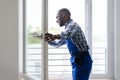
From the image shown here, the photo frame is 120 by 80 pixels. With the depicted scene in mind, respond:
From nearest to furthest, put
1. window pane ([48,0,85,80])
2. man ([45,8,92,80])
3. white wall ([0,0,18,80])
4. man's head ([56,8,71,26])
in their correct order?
man ([45,8,92,80]), man's head ([56,8,71,26]), white wall ([0,0,18,80]), window pane ([48,0,85,80])

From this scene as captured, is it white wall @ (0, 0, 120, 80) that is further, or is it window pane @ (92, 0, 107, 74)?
window pane @ (92, 0, 107, 74)

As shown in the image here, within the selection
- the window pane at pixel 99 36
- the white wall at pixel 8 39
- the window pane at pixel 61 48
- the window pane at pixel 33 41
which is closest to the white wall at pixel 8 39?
the white wall at pixel 8 39

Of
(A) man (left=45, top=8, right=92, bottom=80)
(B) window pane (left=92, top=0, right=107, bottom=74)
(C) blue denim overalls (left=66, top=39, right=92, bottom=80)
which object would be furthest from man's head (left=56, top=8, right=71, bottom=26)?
(B) window pane (left=92, top=0, right=107, bottom=74)

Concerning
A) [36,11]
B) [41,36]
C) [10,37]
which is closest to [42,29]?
[41,36]

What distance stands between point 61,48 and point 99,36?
0.58 metres

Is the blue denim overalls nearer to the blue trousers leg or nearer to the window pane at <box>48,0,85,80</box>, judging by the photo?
the blue trousers leg

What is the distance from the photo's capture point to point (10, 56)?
2.71 meters

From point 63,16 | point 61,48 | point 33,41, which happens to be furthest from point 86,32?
point 33,41

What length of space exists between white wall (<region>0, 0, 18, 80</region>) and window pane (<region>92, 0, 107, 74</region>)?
114 centimetres

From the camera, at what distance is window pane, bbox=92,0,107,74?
10.6ft

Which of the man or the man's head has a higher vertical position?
the man's head
